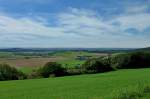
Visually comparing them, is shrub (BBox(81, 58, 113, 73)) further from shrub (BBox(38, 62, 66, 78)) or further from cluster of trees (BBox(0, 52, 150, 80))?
shrub (BBox(38, 62, 66, 78))

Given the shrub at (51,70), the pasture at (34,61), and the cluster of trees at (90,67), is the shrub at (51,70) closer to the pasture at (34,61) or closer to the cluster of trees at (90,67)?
the cluster of trees at (90,67)

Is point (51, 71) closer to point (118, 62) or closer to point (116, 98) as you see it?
point (118, 62)

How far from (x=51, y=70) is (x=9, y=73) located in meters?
7.96

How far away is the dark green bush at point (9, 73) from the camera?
52.5m

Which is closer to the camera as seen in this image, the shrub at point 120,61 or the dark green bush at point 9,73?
the dark green bush at point 9,73

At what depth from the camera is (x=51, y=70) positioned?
186 ft

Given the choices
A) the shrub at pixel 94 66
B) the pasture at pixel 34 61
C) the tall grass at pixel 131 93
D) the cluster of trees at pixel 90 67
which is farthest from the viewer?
the pasture at pixel 34 61

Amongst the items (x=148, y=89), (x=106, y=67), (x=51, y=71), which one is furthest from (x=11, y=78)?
(x=148, y=89)

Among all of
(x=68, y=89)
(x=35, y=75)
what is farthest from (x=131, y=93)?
(x=35, y=75)

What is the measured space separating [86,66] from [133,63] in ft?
44.8

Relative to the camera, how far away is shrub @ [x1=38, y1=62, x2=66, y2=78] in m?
56.0

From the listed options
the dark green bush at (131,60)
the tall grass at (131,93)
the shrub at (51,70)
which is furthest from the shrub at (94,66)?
the tall grass at (131,93)

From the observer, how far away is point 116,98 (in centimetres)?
1441

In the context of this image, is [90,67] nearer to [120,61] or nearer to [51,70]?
[51,70]
